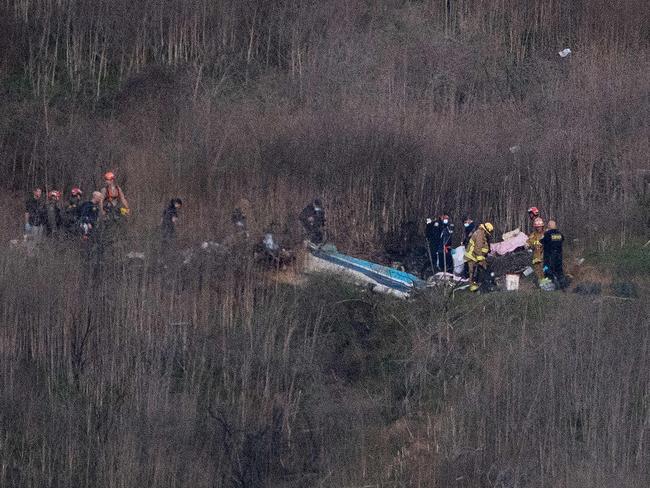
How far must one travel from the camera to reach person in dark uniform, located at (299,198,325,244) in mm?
20578

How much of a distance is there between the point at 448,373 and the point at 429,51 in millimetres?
14304

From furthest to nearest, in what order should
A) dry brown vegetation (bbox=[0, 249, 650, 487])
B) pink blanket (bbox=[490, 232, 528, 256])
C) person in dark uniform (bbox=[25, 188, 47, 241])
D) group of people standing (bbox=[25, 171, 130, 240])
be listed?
pink blanket (bbox=[490, 232, 528, 256]) < person in dark uniform (bbox=[25, 188, 47, 241]) < group of people standing (bbox=[25, 171, 130, 240]) < dry brown vegetation (bbox=[0, 249, 650, 487])

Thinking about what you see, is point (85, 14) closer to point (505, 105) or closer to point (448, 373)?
point (505, 105)

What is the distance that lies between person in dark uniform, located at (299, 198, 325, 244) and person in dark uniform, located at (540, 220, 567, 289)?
10.4ft

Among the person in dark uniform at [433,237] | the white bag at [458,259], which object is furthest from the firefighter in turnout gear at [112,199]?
the white bag at [458,259]

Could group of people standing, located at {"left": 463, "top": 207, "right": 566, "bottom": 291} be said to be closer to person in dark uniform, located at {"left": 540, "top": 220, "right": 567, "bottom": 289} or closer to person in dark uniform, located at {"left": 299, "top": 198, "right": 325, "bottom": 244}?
person in dark uniform, located at {"left": 540, "top": 220, "right": 567, "bottom": 289}

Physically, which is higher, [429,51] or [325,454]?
[429,51]

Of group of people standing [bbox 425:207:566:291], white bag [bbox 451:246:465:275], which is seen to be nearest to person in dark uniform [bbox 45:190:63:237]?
group of people standing [bbox 425:207:566:291]

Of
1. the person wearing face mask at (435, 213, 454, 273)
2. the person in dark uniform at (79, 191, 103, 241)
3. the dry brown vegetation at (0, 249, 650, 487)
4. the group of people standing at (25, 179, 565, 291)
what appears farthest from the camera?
the person wearing face mask at (435, 213, 454, 273)

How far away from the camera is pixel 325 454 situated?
14.8 meters

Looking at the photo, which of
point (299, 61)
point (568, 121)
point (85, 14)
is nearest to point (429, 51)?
point (299, 61)

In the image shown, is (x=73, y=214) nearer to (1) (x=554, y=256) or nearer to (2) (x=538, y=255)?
(2) (x=538, y=255)

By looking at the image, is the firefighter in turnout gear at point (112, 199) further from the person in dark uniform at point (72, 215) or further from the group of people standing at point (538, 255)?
the group of people standing at point (538, 255)

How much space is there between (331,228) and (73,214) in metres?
4.37
